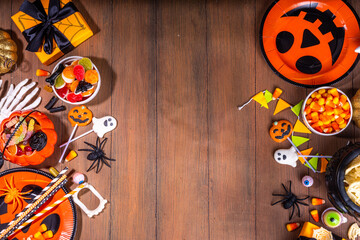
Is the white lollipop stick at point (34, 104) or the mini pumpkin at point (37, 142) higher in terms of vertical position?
the white lollipop stick at point (34, 104)

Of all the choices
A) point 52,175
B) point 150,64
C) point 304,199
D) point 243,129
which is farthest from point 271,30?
point 52,175

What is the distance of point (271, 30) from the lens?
1.42 meters

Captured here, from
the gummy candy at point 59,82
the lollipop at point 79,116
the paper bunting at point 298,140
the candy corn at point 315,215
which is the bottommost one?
the candy corn at point 315,215

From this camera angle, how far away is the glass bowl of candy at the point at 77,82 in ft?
4.28

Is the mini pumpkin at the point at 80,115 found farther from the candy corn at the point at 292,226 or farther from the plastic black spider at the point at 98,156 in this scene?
the candy corn at the point at 292,226

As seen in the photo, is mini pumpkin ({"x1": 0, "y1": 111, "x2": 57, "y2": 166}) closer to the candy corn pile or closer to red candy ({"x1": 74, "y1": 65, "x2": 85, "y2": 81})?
red candy ({"x1": 74, "y1": 65, "x2": 85, "y2": 81})

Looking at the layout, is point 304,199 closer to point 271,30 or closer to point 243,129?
point 243,129

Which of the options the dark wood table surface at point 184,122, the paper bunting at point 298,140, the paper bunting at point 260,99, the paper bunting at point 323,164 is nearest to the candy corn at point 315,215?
the dark wood table surface at point 184,122

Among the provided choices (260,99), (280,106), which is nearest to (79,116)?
(260,99)

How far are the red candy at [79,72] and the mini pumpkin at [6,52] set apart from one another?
376mm

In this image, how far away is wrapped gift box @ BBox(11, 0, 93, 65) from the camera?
1.39 m

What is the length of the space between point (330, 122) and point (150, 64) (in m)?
0.96

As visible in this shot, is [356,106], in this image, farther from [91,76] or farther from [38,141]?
[38,141]

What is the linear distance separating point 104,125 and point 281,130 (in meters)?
0.92
